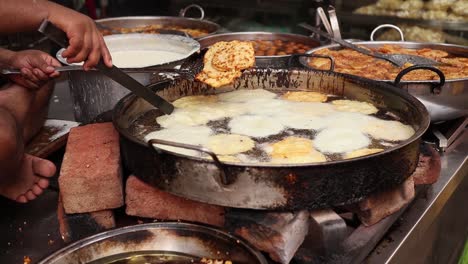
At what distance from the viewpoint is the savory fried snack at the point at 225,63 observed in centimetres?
238

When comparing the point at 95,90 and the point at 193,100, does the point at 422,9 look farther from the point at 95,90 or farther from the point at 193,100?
the point at 95,90

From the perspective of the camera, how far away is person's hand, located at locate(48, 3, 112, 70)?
198 centimetres

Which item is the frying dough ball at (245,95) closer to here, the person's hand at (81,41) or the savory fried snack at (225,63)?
the savory fried snack at (225,63)

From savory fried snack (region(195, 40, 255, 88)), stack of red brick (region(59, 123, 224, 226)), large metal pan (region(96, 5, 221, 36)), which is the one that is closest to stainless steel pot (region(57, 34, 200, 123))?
savory fried snack (region(195, 40, 255, 88))

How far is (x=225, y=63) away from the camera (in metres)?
2.41

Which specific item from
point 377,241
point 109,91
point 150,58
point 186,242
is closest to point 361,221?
point 377,241

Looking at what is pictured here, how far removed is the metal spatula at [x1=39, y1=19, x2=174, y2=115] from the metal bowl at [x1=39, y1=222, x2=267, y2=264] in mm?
586

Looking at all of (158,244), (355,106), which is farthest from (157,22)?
(158,244)

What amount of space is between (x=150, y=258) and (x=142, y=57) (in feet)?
5.37

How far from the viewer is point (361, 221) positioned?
208 cm

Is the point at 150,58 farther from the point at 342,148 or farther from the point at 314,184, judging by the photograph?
the point at 314,184

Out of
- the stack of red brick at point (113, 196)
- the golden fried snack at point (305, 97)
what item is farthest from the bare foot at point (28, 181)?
the golden fried snack at point (305, 97)

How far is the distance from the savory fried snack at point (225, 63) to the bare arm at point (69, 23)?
1.69 ft

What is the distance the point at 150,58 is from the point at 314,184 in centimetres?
178
